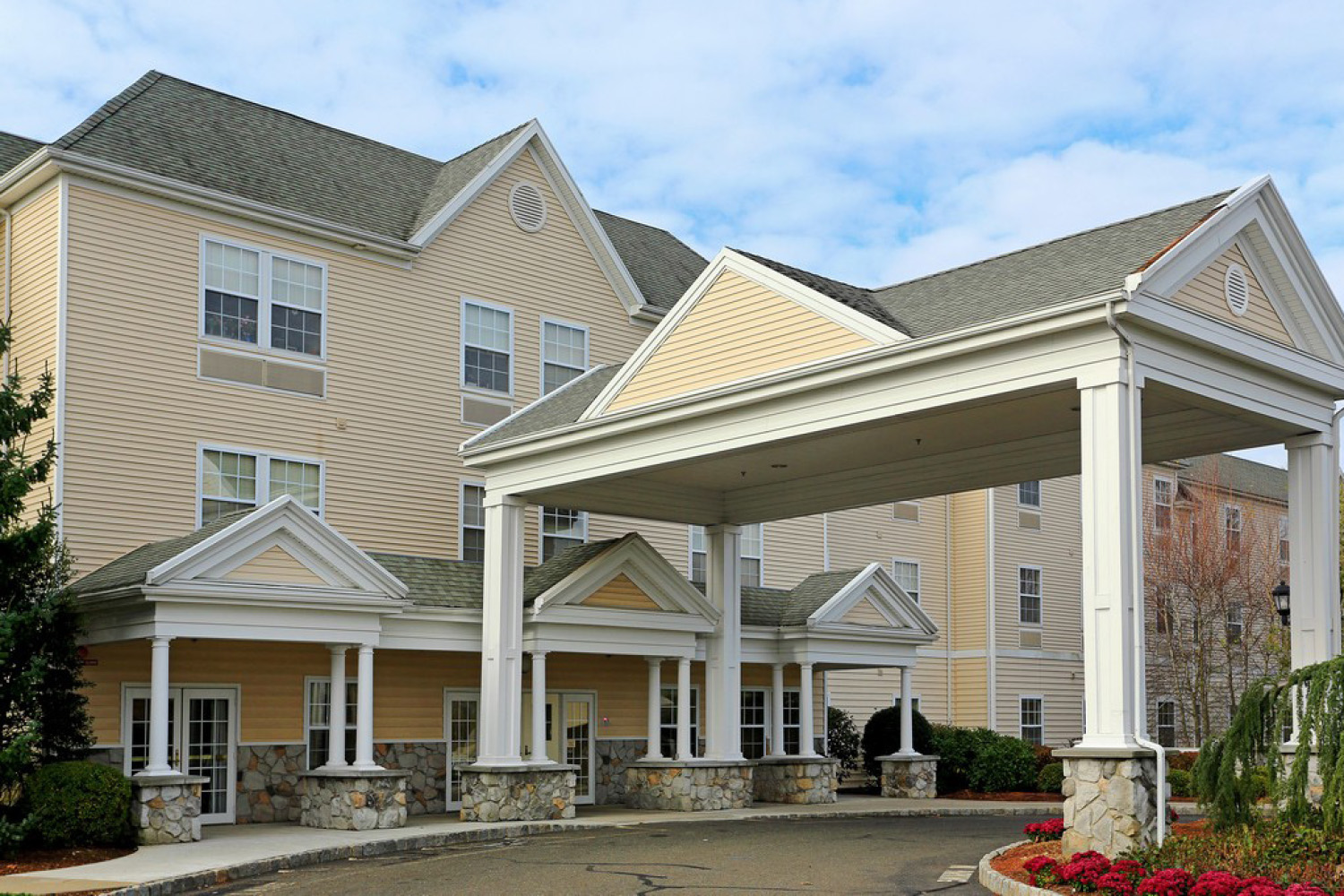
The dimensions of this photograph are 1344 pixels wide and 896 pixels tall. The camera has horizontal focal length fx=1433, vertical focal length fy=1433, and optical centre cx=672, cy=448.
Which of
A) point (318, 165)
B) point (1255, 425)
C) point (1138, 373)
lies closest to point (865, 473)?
point (1255, 425)

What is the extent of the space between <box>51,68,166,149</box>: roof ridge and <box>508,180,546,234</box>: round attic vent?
6.26 metres

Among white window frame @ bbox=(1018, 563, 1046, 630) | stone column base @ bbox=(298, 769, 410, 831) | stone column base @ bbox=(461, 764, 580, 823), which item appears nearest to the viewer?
stone column base @ bbox=(298, 769, 410, 831)

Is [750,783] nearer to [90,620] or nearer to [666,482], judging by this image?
[666,482]

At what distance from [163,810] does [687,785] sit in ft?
29.6

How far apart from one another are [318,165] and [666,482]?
819cm

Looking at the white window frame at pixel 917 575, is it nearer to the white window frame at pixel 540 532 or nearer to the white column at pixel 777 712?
the white column at pixel 777 712

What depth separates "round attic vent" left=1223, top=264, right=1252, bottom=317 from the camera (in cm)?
1565

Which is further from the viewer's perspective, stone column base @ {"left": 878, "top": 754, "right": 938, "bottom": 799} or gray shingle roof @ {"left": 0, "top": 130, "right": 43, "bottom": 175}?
stone column base @ {"left": 878, "top": 754, "right": 938, "bottom": 799}

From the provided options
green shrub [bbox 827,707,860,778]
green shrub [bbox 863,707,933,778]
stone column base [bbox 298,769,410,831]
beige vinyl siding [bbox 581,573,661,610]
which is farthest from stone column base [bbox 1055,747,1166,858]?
green shrub [bbox 827,707,860,778]

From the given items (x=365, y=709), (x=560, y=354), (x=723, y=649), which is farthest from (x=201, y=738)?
(x=560, y=354)

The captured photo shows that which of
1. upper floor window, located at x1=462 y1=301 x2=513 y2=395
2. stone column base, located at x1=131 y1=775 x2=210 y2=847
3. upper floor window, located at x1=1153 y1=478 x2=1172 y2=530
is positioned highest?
upper floor window, located at x1=462 y1=301 x2=513 y2=395

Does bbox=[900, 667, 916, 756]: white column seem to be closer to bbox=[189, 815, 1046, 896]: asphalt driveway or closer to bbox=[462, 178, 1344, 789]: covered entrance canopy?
bbox=[189, 815, 1046, 896]: asphalt driveway

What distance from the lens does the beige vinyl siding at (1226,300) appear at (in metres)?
15.2

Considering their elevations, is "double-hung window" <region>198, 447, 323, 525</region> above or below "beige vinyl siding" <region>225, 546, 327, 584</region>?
above
